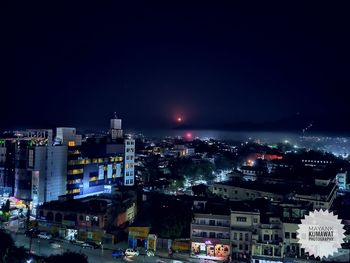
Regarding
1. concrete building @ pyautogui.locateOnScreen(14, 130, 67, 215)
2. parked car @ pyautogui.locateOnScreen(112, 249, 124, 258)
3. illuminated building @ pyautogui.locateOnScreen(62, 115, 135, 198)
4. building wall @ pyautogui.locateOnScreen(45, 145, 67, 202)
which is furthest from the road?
illuminated building @ pyautogui.locateOnScreen(62, 115, 135, 198)

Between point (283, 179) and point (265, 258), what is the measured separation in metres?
14.1

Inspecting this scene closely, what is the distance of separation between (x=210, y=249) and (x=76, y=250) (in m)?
5.45

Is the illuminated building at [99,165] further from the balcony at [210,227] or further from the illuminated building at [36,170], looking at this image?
the balcony at [210,227]

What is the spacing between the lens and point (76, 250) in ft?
50.6

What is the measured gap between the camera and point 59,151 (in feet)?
77.6

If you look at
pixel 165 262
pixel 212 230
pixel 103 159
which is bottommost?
pixel 165 262

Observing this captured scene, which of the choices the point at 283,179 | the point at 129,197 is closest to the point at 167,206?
the point at 129,197

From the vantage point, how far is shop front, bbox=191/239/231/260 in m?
14.9

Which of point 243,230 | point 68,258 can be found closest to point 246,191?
point 243,230

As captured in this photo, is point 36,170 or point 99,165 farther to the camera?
point 99,165

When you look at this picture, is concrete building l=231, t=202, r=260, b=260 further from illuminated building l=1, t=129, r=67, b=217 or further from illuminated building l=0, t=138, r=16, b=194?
illuminated building l=0, t=138, r=16, b=194

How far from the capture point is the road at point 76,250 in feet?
47.2

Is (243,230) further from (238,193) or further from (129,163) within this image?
(129,163)

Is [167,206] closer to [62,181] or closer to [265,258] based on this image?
[265,258]
